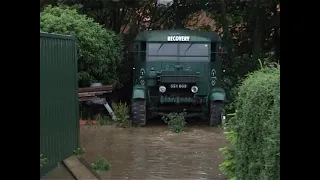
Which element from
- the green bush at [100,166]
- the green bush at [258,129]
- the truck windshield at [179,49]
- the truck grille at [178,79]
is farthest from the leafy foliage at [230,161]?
the truck windshield at [179,49]

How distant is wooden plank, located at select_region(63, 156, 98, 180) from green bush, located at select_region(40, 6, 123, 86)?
8001 millimetres

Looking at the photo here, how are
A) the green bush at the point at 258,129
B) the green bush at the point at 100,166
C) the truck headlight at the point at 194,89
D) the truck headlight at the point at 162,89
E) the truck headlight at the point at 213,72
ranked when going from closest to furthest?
the green bush at the point at 258,129, the green bush at the point at 100,166, the truck headlight at the point at 162,89, the truck headlight at the point at 194,89, the truck headlight at the point at 213,72

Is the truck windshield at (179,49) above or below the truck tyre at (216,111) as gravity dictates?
above

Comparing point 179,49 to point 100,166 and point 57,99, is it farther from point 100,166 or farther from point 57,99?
point 57,99

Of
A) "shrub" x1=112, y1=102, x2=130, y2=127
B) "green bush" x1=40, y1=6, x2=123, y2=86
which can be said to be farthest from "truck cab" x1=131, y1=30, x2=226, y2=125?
"green bush" x1=40, y1=6, x2=123, y2=86

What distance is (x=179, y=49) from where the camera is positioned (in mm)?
15922

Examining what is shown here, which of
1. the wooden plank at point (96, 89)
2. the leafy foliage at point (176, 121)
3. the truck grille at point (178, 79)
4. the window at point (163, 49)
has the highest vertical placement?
the window at point (163, 49)

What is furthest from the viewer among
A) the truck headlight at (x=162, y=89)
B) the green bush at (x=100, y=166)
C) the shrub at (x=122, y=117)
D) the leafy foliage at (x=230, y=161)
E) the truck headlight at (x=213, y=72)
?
the truck headlight at (x=213, y=72)

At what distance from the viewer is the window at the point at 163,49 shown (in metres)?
15.9

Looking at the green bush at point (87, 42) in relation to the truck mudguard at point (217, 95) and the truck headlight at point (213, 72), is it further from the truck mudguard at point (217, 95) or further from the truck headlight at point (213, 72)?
the truck mudguard at point (217, 95)

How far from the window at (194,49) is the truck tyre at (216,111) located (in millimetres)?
1655

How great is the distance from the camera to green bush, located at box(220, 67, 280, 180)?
4215 millimetres
